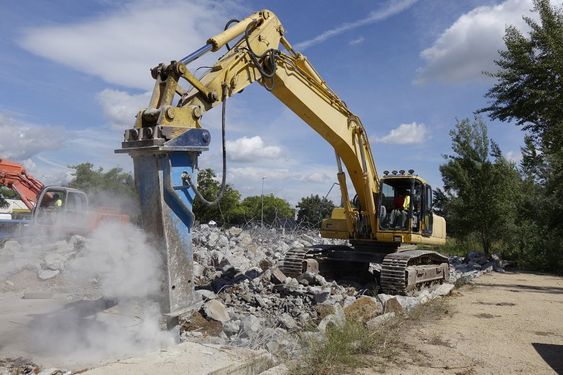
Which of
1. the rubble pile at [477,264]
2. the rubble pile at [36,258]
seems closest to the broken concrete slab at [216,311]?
the rubble pile at [36,258]

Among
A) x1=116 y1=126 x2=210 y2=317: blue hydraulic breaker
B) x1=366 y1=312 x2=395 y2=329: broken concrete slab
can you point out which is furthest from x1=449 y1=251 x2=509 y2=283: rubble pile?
x1=116 y1=126 x2=210 y2=317: blue hydraulic breaker

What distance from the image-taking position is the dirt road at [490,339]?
5.98 m

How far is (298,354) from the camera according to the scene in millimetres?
5531

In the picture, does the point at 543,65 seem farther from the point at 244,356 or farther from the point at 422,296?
the point at 244,356

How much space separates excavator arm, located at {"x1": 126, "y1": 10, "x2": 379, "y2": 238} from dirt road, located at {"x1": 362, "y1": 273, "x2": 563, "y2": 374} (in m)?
2.99

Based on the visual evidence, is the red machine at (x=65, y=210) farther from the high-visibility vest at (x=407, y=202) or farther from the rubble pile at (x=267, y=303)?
the high-visibility vest at (x=407, y=202)

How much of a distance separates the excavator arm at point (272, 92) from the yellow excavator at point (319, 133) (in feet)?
0.04

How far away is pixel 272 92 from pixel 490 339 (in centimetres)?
510

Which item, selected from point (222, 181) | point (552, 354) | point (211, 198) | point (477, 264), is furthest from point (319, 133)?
point (211, 198)

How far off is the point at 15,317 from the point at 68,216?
7219mm

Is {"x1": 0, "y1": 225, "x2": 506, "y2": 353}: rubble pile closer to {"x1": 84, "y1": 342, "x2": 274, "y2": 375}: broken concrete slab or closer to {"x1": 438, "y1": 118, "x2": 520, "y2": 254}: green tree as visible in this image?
{"x1": 84, "y1": 342, "x2": 274, "y2": 375}: broken concrete slab

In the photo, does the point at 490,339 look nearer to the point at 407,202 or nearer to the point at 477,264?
the point at 407,202

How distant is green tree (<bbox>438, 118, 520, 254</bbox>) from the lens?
891 inches

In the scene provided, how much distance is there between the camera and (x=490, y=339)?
7445mm
